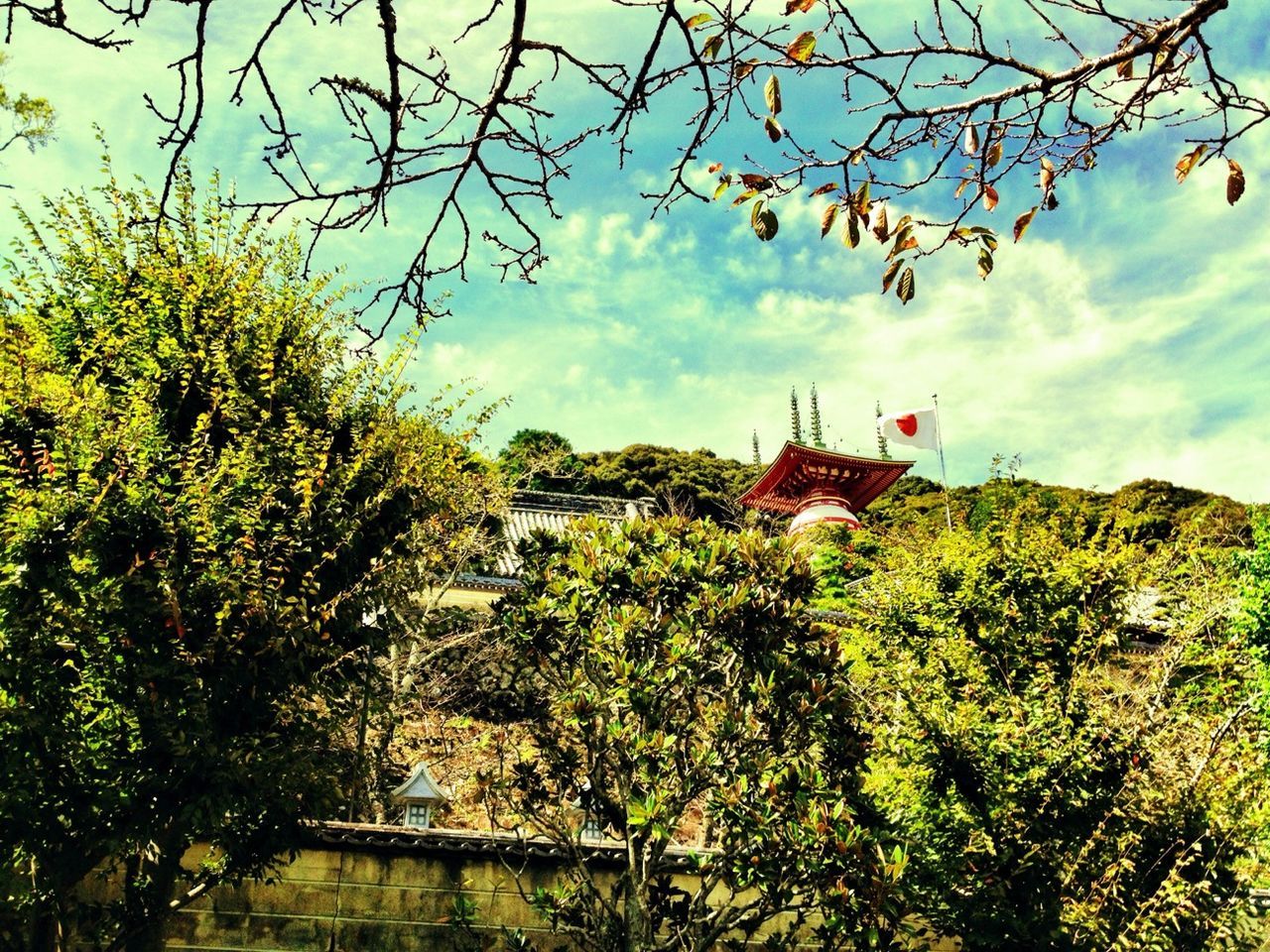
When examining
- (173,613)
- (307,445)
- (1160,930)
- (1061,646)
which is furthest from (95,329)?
(1160,930)

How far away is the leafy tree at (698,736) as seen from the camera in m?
5.55

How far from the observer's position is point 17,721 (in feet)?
18.2

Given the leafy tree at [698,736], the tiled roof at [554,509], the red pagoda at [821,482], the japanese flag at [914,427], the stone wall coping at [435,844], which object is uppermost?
the japanese flag at [914,427]

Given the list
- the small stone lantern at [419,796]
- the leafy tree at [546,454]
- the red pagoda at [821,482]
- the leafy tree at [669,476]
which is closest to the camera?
the small stone lantern at [419,796]

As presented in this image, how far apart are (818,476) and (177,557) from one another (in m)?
26.4

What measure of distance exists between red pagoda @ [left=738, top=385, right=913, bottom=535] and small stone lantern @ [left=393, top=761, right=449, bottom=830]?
64.6 feet

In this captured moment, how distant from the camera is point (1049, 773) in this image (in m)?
7.06

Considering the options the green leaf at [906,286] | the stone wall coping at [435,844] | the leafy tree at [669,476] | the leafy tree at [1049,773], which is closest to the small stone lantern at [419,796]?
the stone wall coping at [435,844]

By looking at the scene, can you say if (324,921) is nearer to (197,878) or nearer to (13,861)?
(197,878)

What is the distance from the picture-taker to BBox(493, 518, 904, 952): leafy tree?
18.2ft

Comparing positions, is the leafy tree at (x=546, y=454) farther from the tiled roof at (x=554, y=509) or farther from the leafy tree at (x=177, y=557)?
the leafy tree at (x=177, y=557)

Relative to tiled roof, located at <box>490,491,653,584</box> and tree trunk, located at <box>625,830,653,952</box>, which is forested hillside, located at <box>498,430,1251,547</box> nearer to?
tiled roof, located at <box>490,491,653,584</box>

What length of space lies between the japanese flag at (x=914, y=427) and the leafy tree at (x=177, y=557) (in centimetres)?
2366

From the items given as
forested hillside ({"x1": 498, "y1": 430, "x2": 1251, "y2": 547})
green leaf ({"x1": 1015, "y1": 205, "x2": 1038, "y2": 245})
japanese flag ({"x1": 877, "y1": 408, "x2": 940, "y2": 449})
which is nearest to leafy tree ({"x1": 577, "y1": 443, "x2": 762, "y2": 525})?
forested hillside ({"x1": 498, "y1": 430, "x2": 1251, "y2": 547})
